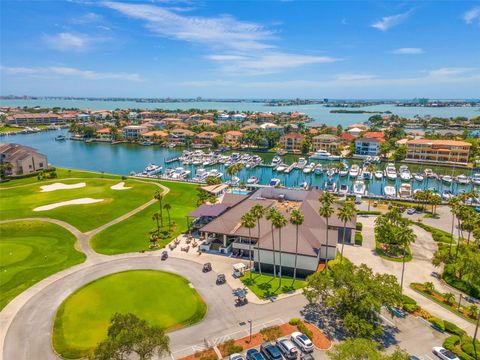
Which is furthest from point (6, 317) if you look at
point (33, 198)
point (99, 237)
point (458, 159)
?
point (458, 159)

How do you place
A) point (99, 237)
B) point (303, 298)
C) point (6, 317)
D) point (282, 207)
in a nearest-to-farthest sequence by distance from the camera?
point (6, 317) → point (303, 298) → point (99, 237) → point (282, 207)

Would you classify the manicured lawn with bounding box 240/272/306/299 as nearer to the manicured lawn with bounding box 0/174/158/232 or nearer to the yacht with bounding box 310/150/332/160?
the manicured lawn with bounding box 0/174/158/232

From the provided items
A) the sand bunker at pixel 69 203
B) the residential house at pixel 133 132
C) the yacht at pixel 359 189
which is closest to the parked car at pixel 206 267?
the sand bunker at pixel 69 203

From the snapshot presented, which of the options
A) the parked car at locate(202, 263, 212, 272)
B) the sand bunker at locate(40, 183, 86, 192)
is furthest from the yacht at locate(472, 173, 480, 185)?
the sand bunker at locate(40, 183, 86, 192)

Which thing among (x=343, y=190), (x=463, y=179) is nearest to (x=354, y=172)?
(x=343, y=190)

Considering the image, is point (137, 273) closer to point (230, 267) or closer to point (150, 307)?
point (150, 307)

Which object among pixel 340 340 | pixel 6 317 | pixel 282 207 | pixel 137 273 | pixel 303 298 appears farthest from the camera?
pixel 282 207

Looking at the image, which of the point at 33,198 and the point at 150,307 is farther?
the point at 33,198
